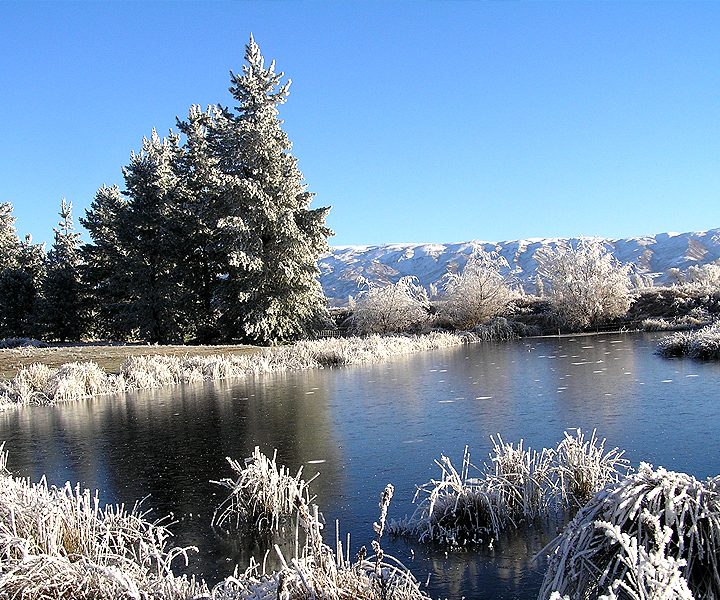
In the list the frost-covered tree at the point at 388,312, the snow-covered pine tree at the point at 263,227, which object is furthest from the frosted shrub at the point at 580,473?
the frost-covered tree at the point at 388,312

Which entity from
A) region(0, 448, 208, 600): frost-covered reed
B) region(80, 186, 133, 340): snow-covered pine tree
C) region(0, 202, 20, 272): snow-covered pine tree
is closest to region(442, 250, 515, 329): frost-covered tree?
region(80, 186, 133, 340): snow-covered pine tree

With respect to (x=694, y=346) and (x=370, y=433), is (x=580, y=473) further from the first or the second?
(x=694, y=346)

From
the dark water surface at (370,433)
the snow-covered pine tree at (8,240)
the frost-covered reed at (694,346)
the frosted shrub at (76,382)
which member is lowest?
the dark water surface at (370,433)

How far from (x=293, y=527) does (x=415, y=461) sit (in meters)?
2.27

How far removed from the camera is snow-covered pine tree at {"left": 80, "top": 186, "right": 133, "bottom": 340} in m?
32.8

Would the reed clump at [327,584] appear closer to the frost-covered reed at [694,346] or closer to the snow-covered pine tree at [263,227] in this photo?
the frost-covered reed at [694,346]

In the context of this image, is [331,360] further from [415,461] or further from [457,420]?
[415,461]

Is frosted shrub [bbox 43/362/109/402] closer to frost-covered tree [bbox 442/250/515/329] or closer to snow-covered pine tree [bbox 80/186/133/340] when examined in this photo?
snow-covered pine tree [bbox 80/186/133/340]

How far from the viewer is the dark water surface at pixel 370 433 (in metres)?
5.57

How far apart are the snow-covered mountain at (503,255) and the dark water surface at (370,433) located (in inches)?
3791

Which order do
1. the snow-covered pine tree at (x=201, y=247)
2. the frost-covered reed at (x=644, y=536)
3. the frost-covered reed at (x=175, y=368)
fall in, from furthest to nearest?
the snow-covered pine tree at (x=201, y=247) → the frost-covered reed at (x=175, y=368) → the frost-covered reed at (x=644, y=536)

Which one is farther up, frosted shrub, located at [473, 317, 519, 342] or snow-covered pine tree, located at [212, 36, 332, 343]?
snow-covered pine tree, located at [212, 36, 332, 343]

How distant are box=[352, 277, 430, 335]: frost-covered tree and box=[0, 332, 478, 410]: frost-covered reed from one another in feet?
21.7

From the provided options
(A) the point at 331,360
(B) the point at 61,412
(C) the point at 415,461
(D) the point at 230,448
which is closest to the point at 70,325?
(A) the point at 331,360
